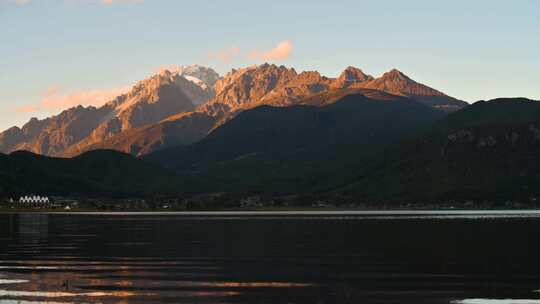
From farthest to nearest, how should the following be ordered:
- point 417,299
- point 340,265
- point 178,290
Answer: point 340,265 → point 178,290 → point 417,299

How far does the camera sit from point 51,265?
317 feet

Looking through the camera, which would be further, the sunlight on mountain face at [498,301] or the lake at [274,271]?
the lake at [274,271]

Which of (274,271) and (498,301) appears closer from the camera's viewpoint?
(498,301)

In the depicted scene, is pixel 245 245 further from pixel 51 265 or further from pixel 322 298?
pixel 322 298

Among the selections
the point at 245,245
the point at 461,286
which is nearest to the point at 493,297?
the point at 461,286

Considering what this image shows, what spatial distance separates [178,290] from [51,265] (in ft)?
99.4

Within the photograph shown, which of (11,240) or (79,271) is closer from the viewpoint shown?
(79,271)

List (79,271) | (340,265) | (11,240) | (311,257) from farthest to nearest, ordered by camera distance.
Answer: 1. (11,240)
2. (311,257)
3. (340,265)
4. (79,271)

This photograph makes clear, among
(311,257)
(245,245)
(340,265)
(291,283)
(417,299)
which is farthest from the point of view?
(245,245)

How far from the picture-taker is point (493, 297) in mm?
68062

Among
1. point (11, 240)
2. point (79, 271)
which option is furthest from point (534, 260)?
point (11, 240)

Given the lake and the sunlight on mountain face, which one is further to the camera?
the lake

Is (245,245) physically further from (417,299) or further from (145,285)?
(417,299)

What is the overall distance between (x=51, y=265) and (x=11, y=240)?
5838 centimetres
